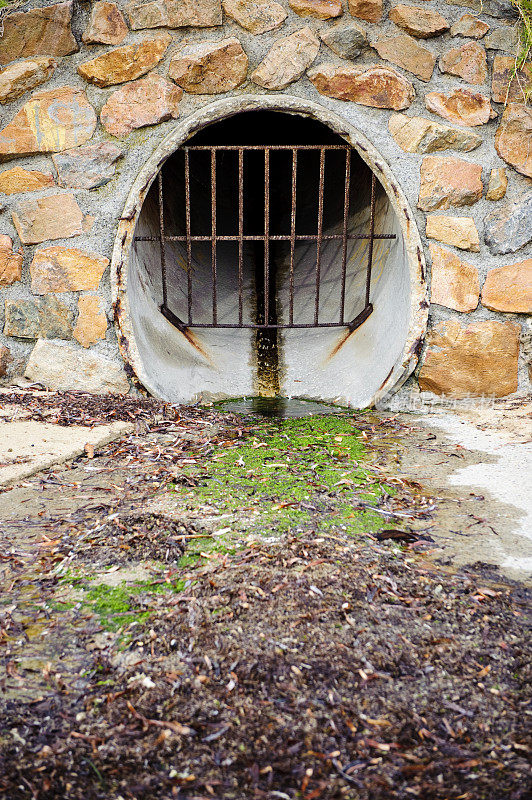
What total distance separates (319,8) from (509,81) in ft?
3.08

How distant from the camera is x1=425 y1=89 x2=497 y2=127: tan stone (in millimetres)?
2996

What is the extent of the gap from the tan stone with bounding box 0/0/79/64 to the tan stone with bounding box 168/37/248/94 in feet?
1.67

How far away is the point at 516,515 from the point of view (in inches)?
79.6

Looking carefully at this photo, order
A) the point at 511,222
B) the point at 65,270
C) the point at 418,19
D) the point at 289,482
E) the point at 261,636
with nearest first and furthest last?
1. the point at 261,636
2. the point at 289,482
3. the point at 418,19
4. the point at 511,222
5. the point at 65,270

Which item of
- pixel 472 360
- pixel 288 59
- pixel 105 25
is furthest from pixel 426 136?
pixel 105 25

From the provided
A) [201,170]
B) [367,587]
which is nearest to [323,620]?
[367,587]

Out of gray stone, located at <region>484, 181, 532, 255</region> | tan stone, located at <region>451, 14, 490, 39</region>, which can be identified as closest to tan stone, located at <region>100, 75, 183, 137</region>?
tan stone, located at <region>451, 14, 490, 39</region>

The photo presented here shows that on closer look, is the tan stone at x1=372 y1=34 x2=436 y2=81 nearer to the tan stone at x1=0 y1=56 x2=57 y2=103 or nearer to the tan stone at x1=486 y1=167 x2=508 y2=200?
the tan stone at x1=486 y1=167 x2=508 y2=200

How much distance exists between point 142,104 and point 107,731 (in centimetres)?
273

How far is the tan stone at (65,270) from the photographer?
3.14 metres

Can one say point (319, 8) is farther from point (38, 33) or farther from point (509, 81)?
point (38, 33)

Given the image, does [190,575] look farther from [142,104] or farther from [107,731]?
[142,104]

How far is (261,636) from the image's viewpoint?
1414mm

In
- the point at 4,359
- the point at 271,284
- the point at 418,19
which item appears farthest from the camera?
the point at 271,284
